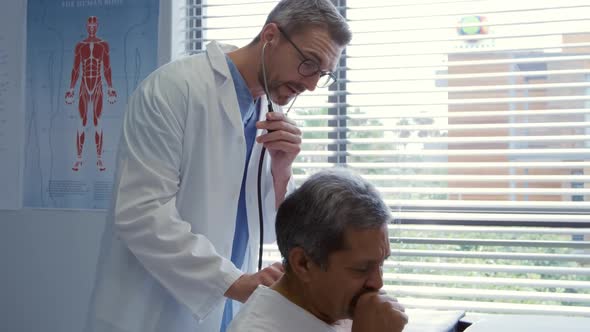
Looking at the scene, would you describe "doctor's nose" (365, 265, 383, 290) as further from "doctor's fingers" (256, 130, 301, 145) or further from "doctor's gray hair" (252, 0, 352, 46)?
"doctor's gray hair" (252, 0, 352, 46)

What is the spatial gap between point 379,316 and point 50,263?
6.17ft

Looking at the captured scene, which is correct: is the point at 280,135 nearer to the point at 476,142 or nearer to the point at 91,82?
the point at 476,142

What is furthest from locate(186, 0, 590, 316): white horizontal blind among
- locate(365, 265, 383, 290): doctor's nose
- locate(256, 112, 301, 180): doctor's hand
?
locate(365, 265, 383, 290): doctor's nose

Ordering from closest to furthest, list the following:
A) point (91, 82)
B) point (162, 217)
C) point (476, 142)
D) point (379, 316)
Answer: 1. point (379, 316)
2. point (162, 217)
3. point (476, 142)
4. point (91, 82)

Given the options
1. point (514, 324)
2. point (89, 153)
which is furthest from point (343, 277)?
point (89, 153)

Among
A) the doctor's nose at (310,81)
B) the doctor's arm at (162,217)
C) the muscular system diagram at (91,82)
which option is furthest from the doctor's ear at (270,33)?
the muscular system diagram at (91,82)

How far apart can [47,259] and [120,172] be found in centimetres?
133

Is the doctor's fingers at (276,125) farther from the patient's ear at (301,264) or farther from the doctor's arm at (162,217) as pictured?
the patient's ear at (301,264)

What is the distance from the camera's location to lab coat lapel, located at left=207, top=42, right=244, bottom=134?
1.62 meters

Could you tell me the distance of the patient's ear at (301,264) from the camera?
1.20 m

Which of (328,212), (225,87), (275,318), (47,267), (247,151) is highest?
(225,87)

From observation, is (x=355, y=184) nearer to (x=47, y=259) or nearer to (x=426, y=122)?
(x=426, y=122)

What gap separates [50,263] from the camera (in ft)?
8.61

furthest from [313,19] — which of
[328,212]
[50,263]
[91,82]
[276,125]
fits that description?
[50,263]
